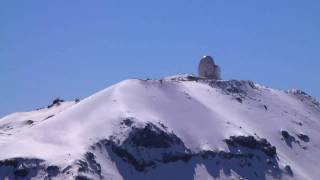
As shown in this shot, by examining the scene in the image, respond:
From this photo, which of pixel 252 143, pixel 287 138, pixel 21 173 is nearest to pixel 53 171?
pixel 21 173

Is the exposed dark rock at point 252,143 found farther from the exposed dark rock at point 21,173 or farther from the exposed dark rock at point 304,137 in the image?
the exposed dark rock at point 21,173

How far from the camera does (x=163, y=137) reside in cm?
8481

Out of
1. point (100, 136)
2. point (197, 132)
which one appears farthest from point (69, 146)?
point (197, 132)

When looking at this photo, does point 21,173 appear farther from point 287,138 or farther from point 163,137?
point 287,138

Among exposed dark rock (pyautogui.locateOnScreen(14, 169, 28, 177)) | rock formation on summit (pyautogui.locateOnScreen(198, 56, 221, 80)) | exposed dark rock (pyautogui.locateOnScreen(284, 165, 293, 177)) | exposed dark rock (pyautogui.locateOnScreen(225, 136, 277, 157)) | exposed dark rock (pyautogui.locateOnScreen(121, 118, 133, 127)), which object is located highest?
exposed dark rock (pyautogui.locateOnScreen(121, 118, 133, 127))

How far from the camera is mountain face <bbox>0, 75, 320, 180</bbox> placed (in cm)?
7669

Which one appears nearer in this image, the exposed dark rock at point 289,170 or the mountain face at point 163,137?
the mountain face at point 163,137

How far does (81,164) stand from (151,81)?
99.9ft

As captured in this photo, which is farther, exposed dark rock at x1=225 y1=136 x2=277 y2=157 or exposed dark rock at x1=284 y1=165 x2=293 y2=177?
exposed dark rock at x1=225 y1=136 x2=277 y2=157

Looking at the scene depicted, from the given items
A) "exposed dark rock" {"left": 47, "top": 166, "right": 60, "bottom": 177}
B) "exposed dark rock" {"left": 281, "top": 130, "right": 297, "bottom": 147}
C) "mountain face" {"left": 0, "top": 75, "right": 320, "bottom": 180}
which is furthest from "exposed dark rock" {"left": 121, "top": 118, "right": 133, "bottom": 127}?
"exposed dark rock" {"left": 281, "top": 130, "right": 297, "bottom": 147}

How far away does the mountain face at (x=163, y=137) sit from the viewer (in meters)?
76.7

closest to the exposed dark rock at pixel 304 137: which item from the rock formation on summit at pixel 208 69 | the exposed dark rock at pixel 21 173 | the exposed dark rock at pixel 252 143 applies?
the exposed dark rock at pixel 252 143

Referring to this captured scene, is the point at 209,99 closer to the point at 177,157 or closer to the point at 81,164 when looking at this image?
the point at 177,157

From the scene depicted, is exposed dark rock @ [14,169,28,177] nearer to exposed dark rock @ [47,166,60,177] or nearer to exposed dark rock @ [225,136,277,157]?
exposed dark rock @ [47,166,60,177]
